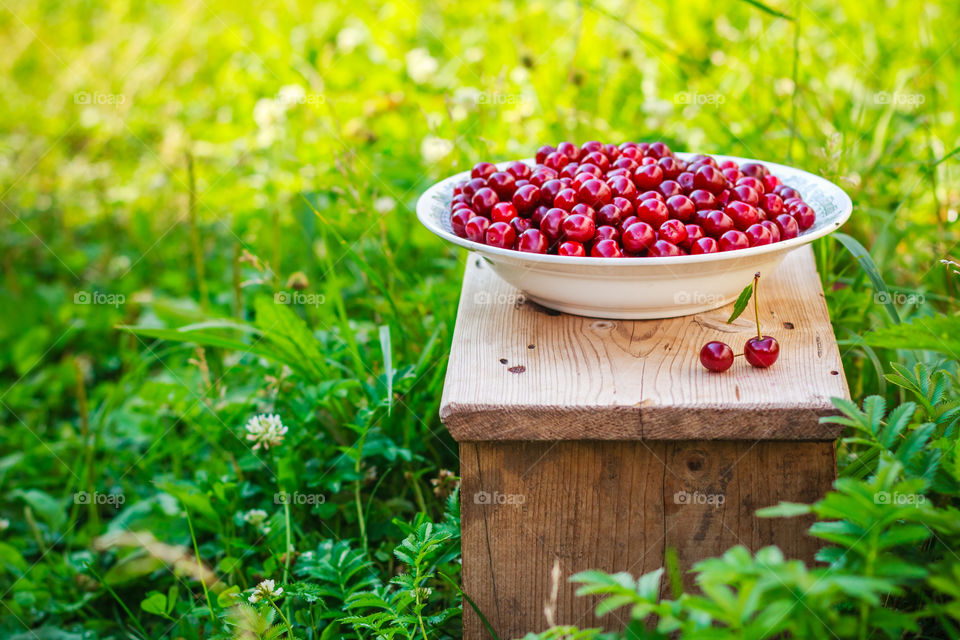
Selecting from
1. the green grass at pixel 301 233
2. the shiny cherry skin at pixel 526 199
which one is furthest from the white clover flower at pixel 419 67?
the shiny cherry skin at pixel 526 199

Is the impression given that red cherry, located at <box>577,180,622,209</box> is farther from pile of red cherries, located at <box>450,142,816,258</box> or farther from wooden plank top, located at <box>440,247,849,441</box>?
wooden plank top, located at <box>440,247,849,441</box>

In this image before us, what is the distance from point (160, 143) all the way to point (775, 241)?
3.14 meters

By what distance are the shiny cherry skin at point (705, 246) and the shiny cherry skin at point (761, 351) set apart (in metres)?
0.16

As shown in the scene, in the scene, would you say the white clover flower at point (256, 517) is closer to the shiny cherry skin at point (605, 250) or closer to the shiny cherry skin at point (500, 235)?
the shiny cherry skin at point (500, 235)

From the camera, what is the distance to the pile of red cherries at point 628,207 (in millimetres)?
1362

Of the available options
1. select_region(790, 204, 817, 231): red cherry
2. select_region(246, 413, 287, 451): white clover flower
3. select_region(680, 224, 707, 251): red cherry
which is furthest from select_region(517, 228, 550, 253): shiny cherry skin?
select_region(246, 413, 287, 451): white clover flower

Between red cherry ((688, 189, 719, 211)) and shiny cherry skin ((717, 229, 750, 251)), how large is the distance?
0.12 metres

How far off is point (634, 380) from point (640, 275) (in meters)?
0.18

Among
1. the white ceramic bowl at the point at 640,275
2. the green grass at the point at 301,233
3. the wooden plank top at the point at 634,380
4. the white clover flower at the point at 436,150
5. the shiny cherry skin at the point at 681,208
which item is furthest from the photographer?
the white clover flower at the point at 436,150

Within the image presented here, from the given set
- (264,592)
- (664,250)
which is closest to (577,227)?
(664,250)

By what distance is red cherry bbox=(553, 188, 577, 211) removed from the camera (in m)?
1.43

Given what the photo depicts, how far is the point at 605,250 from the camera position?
53.0 inches

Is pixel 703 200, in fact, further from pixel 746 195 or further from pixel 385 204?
pixel 385 204

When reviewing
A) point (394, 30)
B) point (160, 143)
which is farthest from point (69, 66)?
point (394, 30)
